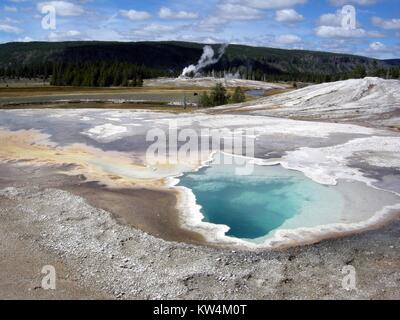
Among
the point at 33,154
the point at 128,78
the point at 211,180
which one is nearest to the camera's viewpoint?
the point at 211,180

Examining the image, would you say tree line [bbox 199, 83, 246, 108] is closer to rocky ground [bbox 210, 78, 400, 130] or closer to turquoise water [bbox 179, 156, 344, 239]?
rocky ground [bbox 210, 78, 400, 130]

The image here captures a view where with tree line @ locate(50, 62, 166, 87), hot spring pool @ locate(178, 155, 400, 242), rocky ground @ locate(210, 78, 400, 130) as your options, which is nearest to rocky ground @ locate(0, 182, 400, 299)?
hot spring pool @ locate(178, 155, 400, 242)

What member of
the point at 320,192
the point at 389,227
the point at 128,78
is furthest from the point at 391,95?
the point at 128,78

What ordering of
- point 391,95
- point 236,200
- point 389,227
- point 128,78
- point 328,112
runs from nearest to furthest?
point 389,227 → point 236,200 → point 328,112 → point 391,95 → point 128,78

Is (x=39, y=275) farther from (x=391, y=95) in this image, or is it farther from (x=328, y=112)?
(x=391, y=95)

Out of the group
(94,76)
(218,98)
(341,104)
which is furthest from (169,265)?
(94,76)

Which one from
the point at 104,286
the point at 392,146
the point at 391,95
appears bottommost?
the point at 104,286

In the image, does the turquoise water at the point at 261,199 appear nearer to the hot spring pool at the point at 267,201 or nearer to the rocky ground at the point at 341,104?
the hot spring pool at the point at 267,201
